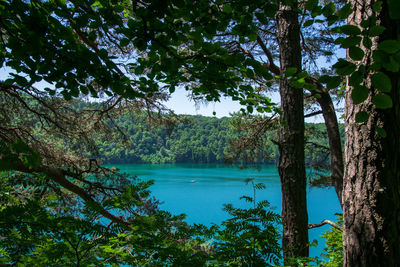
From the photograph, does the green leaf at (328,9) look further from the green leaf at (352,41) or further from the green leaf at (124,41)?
the green leaf at (124,41)

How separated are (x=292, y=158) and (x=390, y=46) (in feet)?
7.01

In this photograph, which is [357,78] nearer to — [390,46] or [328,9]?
[390,46]

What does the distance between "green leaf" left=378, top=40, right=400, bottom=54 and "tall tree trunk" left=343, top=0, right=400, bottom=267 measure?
616 mm

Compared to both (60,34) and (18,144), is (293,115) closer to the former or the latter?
(60,34)

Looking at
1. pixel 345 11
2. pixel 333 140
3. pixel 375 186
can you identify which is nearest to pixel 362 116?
pixel 345 11

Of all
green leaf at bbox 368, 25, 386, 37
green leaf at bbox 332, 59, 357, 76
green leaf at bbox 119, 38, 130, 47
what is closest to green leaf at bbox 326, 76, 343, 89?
green leaf at bbox 332, 59, 357, 76

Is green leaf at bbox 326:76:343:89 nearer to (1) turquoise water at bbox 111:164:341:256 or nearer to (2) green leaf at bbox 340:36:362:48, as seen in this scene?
(2) green leaf at bbox 340:36:362:48

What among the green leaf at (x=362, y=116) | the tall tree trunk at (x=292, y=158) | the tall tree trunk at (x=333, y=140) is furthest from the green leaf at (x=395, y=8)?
the tall tree trunk at (x=333, y=140)

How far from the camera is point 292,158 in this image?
2652mm

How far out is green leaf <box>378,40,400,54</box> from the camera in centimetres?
62

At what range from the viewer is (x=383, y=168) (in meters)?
1.23

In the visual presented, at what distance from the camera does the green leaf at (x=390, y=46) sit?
62cm

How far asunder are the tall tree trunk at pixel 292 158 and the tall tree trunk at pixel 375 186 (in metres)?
1.29

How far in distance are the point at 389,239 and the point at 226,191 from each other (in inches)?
903
